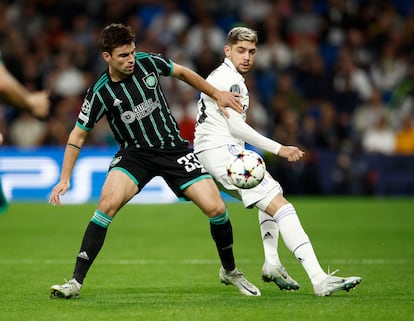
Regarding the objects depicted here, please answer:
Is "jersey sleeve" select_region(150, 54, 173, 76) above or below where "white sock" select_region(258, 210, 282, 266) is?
above

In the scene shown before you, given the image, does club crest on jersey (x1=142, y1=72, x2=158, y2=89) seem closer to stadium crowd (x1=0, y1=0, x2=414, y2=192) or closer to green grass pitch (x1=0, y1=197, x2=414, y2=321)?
green grass pitch (x1=0, y1=197, x2=414, y2=321)

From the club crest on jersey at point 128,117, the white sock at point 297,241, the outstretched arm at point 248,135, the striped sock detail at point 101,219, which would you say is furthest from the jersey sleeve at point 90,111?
the white sock at point 297,241

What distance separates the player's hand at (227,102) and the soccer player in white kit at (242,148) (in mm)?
62

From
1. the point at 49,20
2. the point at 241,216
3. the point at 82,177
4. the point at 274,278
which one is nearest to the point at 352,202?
the point at 241,216

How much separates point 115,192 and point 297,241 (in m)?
1.57

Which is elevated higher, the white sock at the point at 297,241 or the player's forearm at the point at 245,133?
the player's forearm at the point at 245,133

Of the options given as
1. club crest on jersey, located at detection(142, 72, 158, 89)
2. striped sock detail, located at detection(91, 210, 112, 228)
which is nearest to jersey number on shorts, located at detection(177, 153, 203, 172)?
club crest on jersey, located at detection(142, 72, 158, 89)

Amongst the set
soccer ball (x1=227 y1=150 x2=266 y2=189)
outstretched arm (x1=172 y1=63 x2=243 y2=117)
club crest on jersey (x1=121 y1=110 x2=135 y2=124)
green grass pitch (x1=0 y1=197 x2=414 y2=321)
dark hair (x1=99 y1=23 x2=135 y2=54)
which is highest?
dark hair (x1=99 y1=23 x2=135 y2=54)

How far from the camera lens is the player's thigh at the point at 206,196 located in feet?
26.7

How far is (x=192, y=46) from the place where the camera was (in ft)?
70.3

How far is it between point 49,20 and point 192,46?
339cm

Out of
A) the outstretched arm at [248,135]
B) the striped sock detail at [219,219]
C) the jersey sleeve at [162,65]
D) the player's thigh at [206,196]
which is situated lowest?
the striped sock detail at [219,219]

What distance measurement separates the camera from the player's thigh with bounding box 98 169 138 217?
7.93 meters

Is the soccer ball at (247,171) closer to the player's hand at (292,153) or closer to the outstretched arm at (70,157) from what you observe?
the player's hand at (292,153)
